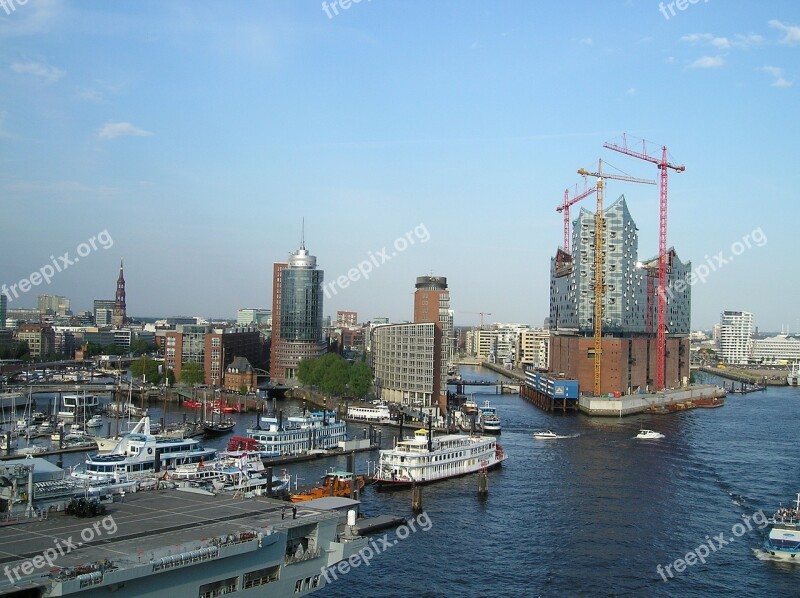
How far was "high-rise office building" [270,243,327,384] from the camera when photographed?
82.8m

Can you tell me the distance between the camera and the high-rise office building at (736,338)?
145000 mm

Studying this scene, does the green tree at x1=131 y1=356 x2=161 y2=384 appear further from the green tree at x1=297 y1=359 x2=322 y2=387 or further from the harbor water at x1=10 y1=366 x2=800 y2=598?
the harbor water at x1=10 y1=366 x2=800 y2=598

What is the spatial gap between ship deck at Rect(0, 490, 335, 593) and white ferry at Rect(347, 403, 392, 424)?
108ft

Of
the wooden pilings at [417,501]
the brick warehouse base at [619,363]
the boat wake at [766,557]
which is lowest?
the boat wake at [766,557]

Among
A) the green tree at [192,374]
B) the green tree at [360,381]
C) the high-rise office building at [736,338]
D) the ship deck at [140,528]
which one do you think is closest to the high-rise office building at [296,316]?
the green tree at [192,374]

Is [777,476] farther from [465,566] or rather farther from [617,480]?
[465,566]

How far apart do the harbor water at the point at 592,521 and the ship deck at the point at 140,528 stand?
13.8 ft

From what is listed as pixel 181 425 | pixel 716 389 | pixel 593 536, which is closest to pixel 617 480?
pixel 593 536

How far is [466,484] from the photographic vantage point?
34281 mm

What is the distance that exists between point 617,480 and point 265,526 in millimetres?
22210

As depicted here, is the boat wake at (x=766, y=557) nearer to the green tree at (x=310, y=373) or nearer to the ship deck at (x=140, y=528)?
the ship deck at (x=140, y=528)

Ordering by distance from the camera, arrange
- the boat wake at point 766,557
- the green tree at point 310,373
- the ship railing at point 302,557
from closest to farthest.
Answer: the ship railing at point 302,557 < the boat wake at point 766,557 < the green tree at point 310,373

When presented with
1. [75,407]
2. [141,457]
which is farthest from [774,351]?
[141,457]

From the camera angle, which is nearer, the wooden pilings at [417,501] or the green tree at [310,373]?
the wooden pilings at [417,501]
